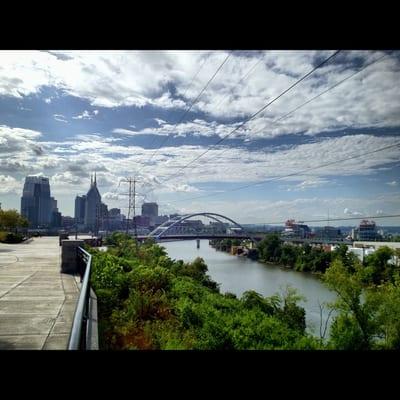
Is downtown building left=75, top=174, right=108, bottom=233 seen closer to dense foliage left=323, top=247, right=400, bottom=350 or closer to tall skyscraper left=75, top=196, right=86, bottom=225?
tall skyscraper left=75, top=196, right=86, bottom=225

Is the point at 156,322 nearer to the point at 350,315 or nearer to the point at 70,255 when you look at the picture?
the point at 70,255

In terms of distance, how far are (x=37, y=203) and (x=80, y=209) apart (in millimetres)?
6039

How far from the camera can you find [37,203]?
111ft

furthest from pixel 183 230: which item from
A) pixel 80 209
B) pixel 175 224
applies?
pixel 80 209

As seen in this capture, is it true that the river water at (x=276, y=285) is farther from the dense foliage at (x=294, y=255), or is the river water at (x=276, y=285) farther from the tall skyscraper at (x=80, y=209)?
the tall skyscraper at (x=80, y=209)

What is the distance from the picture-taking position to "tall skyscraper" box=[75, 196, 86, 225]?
38.4 m

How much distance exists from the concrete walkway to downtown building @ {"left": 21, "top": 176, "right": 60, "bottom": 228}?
28.8 meters

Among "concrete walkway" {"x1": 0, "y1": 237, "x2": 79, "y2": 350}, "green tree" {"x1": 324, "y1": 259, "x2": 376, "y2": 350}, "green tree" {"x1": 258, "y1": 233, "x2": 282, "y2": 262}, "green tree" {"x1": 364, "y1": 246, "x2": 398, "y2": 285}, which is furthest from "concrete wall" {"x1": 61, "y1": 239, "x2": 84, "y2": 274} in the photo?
"green tree" {"x1": 258, "y1": 233, "x2": 282, "y2": 262}

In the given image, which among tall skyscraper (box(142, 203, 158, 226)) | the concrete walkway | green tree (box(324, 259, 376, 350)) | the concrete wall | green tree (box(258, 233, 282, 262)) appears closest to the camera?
the concrete walkway
